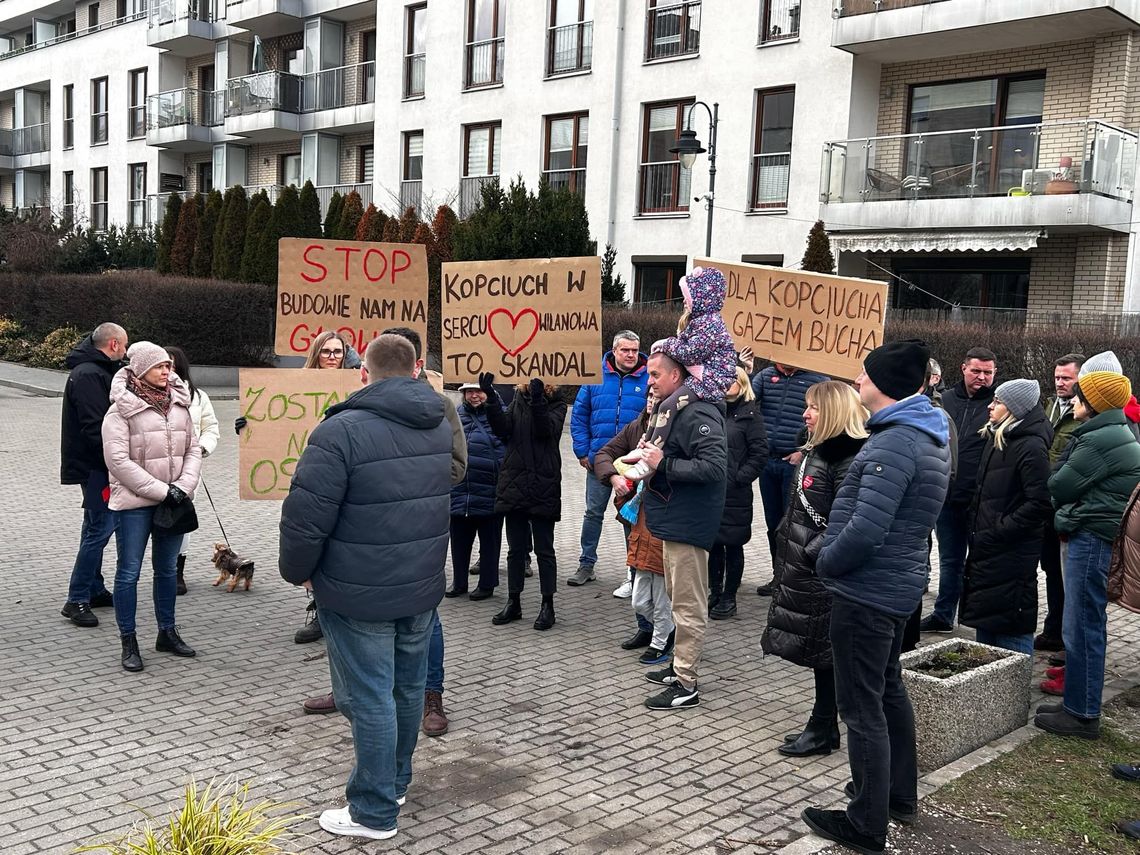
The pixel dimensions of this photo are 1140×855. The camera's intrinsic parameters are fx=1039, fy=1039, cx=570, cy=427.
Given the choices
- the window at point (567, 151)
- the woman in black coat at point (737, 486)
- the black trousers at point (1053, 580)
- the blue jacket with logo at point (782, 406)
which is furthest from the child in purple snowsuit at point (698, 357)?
the window at point (567, 151)

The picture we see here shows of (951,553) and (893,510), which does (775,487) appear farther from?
(893,510)

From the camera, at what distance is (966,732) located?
17.1ft

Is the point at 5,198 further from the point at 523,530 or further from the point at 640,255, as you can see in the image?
the point at 523,530

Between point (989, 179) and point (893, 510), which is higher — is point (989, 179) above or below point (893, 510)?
above

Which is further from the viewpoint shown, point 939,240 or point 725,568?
point 939,240

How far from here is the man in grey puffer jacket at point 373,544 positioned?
4.01 m

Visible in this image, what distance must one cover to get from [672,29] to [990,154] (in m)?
8.50

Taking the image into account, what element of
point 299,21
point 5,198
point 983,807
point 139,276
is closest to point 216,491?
point 983,807

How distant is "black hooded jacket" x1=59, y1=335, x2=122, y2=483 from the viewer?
6.82 m

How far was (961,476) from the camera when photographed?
7.36 m

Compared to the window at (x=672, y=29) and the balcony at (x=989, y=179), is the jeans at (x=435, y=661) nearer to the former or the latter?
the balcony at (x=989, y=179)

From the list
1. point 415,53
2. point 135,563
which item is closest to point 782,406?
point 135,563

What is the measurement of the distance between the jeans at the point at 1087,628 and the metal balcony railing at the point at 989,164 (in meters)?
13.6

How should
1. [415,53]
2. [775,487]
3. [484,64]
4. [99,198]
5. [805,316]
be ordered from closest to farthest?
1. [805,316]
2. [775,487]
3. [484,64]
4. [415,53]
5. [99,198]
